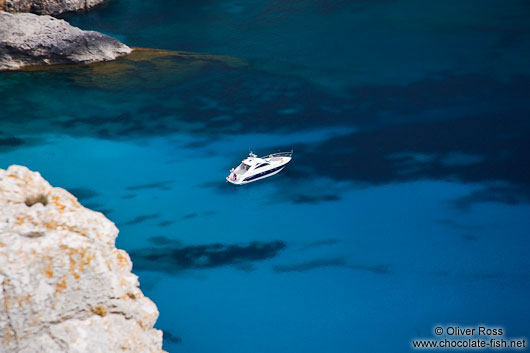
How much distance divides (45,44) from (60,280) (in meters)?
42.2

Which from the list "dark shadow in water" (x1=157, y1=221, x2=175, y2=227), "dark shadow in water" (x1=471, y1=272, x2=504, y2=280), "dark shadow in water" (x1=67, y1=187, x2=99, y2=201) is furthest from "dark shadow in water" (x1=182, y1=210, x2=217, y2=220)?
"dark shadow in water" (x1=471, y1=272, x2=504, y2=280)

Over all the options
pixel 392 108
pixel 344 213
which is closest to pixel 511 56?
pixel 392 108

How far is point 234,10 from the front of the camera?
6219cm

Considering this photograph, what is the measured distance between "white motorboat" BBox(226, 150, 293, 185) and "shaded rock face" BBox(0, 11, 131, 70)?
22695mm

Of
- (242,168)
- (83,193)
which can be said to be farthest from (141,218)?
(242,168)

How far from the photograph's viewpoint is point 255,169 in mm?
34250

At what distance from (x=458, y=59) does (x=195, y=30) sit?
2649cm

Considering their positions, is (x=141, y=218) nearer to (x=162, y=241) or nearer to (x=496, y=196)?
(x=162, y=241)

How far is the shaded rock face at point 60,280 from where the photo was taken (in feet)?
37.6

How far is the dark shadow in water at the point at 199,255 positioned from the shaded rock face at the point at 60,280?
14.8 meters

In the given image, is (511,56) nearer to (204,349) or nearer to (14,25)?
(204,349)

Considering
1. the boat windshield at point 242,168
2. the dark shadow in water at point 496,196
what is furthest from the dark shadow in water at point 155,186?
the dark shadow in water at point 496,196

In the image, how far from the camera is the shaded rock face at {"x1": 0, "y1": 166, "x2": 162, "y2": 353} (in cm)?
1145

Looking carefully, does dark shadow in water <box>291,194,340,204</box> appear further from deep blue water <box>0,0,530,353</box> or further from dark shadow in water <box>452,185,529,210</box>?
dark shadow in water <box>452,185,529,210</box>
